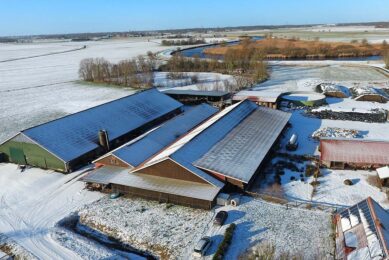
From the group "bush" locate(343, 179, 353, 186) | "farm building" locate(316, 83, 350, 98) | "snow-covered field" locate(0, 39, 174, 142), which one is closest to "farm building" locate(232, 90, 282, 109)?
"farm building" locate(316, 83, 350, 98)

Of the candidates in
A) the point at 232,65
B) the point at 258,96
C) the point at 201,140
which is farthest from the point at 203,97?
the point at 232,65

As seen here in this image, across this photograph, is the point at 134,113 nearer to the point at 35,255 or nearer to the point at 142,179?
A: the point at 142,179

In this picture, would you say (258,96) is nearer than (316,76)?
Yes

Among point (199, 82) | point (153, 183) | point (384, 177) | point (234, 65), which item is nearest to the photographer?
point (153, 183)

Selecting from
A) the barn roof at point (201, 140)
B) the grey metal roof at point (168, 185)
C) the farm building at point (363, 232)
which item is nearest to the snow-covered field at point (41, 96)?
the grey metal roof at point (168, 185)

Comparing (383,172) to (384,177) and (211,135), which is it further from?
(211,135)

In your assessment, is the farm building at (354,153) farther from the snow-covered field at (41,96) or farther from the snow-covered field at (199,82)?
the snow-covered field at (41,96)
